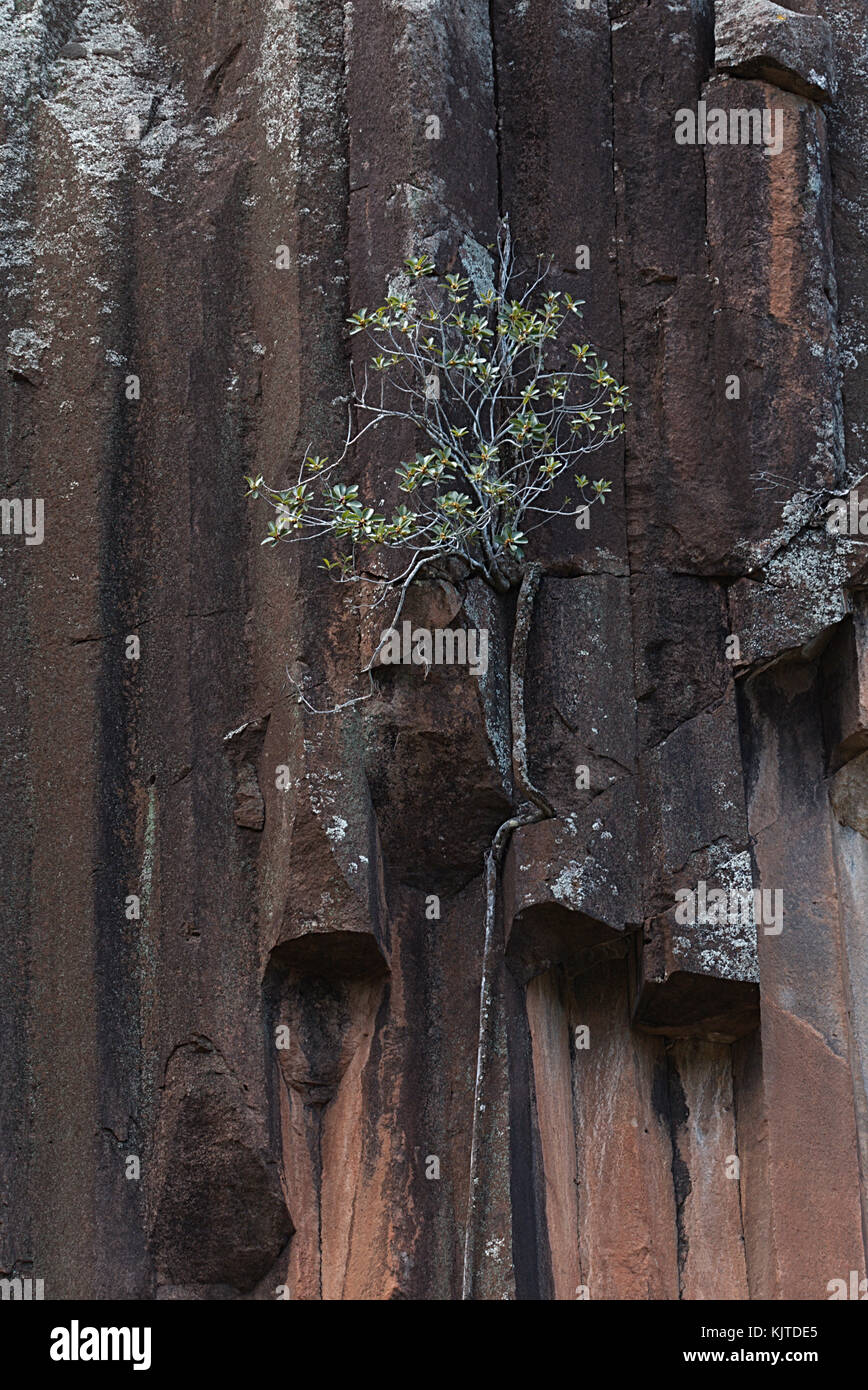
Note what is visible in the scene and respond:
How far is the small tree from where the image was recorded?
9.05 meters

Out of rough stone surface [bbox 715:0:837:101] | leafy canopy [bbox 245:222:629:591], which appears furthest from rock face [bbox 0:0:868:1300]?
leafy canopy [bbox 245:222:629:591]

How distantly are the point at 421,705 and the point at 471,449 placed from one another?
3.54ft

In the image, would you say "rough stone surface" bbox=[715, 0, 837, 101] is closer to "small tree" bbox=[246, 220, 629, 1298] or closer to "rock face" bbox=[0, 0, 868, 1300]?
"rock face" bbox=[0, 0, 868, 1300]

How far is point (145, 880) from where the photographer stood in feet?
30.1

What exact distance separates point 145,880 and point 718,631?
2522mm

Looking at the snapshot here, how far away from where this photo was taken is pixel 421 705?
904 centimetres

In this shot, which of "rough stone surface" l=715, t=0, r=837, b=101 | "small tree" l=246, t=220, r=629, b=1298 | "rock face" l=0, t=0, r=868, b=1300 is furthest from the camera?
"rough stone surface" l=715, t=0, r=837, b=101

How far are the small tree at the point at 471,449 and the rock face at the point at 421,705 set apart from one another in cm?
12

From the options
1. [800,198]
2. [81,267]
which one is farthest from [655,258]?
[81,267]

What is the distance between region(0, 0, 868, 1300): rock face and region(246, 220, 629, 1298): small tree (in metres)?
0.12

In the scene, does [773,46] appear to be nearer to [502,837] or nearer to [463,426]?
[463,426]

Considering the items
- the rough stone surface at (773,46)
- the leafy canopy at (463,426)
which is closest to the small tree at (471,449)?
the leafy canopy at (463,426)

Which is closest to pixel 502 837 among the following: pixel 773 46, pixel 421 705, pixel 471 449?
pixel 421 705

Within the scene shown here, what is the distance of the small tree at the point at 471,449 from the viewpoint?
9047 mm
